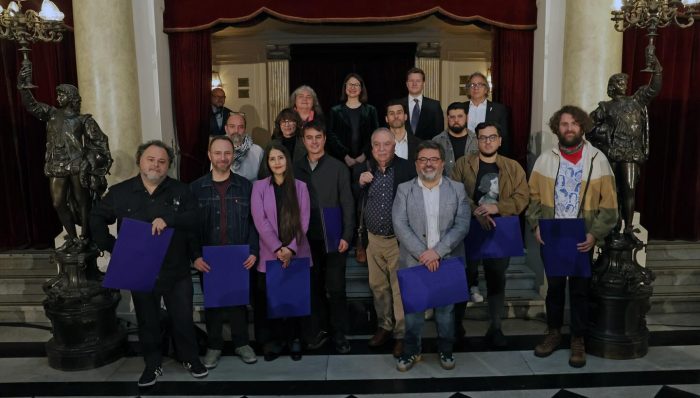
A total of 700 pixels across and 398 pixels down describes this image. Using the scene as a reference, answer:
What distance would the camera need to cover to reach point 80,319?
4.25 metres

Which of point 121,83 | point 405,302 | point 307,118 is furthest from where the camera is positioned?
point 121,83

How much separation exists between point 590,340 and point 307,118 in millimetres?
2730

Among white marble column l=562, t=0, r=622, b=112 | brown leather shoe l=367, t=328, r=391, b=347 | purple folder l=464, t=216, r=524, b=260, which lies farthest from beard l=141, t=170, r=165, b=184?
white marble column l=562, t=0, r=622, b=112

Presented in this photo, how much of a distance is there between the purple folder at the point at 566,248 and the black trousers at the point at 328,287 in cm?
145

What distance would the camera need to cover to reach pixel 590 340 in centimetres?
428

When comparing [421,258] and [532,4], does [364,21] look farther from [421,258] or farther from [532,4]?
[421,258]

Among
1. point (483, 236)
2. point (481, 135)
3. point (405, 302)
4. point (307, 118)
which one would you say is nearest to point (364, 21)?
point (307, 118)

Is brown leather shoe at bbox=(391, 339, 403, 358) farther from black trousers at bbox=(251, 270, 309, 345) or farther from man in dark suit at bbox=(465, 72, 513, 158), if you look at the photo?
man in dark suit at bbox=(465, 72, 513, 158)

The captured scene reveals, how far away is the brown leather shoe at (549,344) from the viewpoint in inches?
167

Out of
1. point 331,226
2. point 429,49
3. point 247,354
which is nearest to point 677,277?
point 331,226

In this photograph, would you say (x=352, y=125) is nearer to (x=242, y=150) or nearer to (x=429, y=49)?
(x=242, y=150)

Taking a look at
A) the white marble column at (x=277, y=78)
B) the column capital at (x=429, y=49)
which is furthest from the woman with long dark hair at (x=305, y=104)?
the column capital at (x=429, y=49)

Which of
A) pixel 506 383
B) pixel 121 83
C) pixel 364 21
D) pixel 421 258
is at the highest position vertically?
A: pixel 364 21

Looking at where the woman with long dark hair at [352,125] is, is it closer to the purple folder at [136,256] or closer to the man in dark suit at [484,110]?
the man in dark suit at [484,110]
